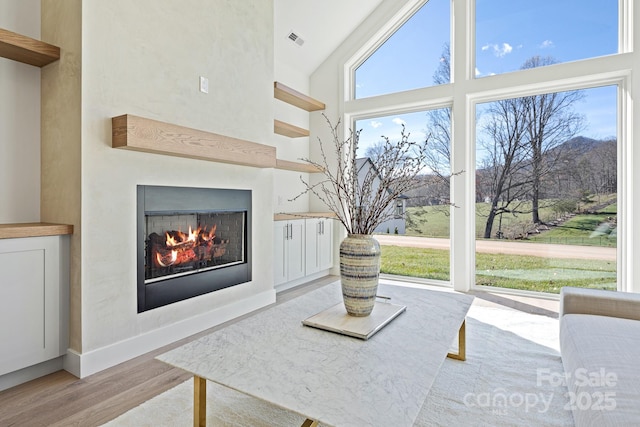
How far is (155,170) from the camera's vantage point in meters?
2.46

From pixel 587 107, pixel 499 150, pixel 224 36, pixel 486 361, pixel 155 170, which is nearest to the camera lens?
pixel 486 361

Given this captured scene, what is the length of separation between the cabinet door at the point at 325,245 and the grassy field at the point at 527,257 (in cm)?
73

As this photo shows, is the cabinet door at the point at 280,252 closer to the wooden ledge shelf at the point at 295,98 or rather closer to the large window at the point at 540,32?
the wooden ledge shelf at the point at 295,98

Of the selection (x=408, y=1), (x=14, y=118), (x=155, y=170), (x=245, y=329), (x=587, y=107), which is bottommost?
(x=245, y=329)

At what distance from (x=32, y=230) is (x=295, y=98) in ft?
10.2

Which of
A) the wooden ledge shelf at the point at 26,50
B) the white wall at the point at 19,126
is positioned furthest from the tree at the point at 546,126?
the white wall at the point at 19,126

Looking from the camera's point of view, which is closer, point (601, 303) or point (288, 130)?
point (601, 303)

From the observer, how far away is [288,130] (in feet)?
14.2

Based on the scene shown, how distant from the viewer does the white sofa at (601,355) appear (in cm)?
112

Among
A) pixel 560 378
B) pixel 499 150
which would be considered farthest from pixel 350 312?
pixel 499 150

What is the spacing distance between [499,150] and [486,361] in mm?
2571

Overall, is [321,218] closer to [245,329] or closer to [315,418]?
[245,329]

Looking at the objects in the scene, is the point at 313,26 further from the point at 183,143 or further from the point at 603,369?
the point at 603,369

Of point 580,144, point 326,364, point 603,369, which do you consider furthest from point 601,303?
point 580,144
